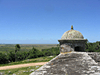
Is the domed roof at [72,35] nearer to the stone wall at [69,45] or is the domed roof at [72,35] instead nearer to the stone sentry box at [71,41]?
Result: the stone sentry box at [71,41]

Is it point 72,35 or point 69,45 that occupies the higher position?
point 72,35

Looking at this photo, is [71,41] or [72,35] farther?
[72,35]

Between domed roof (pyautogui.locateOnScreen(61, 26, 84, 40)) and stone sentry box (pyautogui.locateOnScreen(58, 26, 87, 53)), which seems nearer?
stone sentry box (pyautogui.locateOnScreen(58, 26, 87, 53))

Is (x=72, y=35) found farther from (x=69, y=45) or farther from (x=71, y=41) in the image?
(x=69, y=45)

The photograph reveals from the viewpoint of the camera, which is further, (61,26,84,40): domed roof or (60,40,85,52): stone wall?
(61,26,84,40): domed roof

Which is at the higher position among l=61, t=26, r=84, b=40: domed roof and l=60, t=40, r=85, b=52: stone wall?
l=61, t=26, r=84, b=40: domed roof

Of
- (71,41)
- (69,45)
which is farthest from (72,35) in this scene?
(69,45)

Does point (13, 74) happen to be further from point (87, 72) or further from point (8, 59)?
point (8, 59)

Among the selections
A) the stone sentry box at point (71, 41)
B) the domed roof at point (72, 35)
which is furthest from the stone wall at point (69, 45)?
the domed roof at point (72, 35)

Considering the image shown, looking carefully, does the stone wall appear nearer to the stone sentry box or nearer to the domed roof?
the stone sentry box

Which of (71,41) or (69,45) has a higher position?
(71,41)

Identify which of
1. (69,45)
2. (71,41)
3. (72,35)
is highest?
(72,35)

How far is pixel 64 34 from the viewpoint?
6.80 metres

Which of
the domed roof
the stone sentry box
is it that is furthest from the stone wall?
the domed roof
